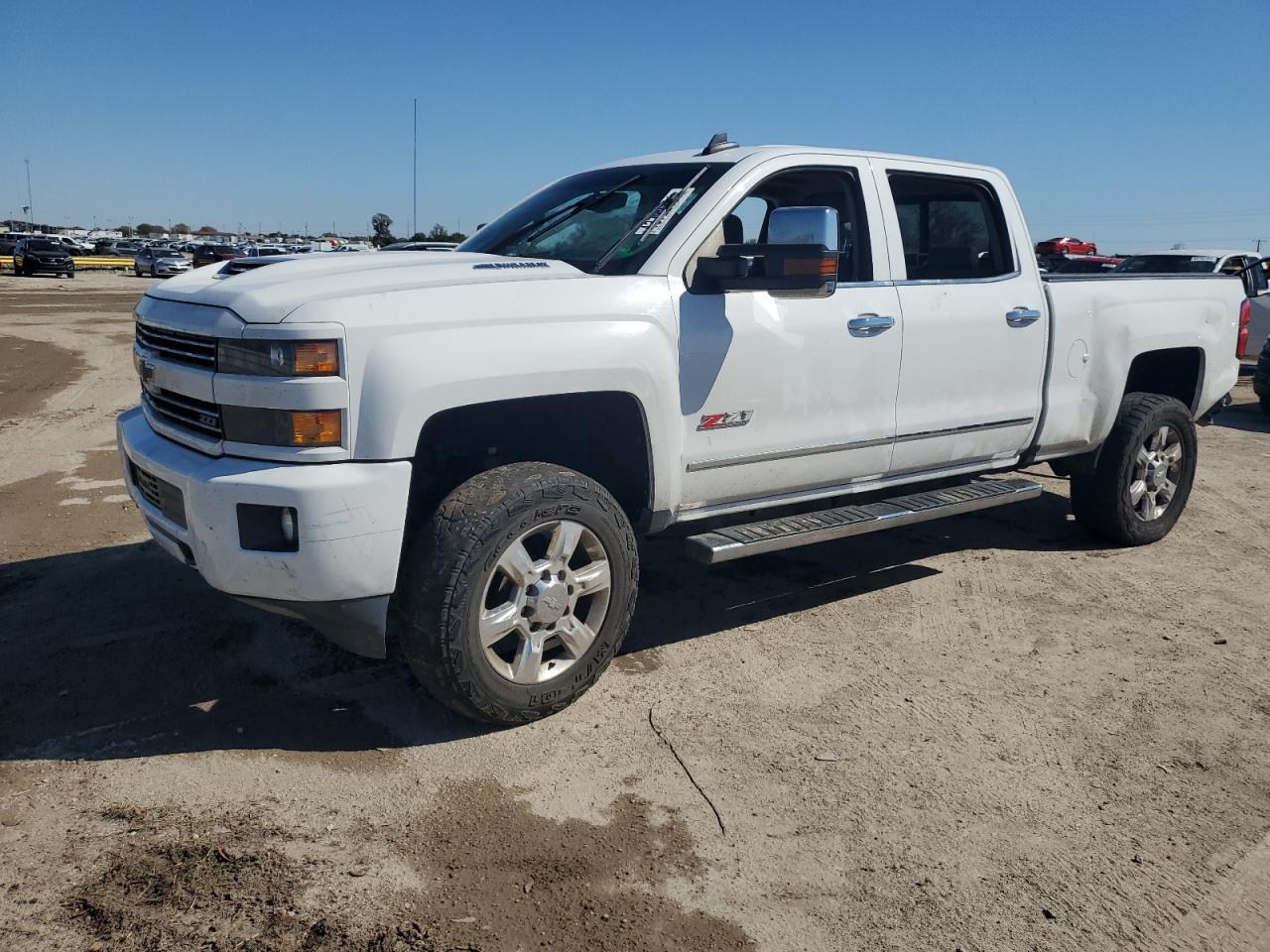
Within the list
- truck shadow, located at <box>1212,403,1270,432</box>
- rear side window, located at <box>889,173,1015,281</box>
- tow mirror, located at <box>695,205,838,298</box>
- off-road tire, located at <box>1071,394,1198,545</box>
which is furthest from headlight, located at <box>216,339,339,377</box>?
truck shadow, located at <box>1212,403,1270,432</box>

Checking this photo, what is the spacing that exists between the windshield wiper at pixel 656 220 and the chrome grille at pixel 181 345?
4.71 feet

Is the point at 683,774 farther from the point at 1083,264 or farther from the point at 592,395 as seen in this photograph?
the point at 1083,264

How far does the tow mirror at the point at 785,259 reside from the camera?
364 centimetres

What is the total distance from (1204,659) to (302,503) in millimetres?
3769

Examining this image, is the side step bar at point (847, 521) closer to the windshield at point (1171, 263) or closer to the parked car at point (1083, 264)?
the windshield at point (1171, 263)

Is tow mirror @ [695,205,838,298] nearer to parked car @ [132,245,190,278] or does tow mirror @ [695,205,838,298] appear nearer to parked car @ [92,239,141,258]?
parked car @ [132,245,190,278]

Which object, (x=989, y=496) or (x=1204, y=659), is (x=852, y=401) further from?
(x=1204, y=659)

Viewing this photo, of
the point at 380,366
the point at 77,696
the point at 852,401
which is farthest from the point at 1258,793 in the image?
the point at 77,696

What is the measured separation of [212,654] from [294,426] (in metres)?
1.49

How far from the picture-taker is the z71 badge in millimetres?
3859

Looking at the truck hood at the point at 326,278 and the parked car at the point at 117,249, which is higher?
the truck hood at the point at 326,278

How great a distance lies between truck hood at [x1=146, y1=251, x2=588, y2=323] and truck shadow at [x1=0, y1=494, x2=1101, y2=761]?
4.71ft

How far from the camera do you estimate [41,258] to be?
38.5 metres

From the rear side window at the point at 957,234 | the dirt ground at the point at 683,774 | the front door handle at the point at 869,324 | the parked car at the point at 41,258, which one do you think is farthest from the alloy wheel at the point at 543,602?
the parked car at the point at 41,258
